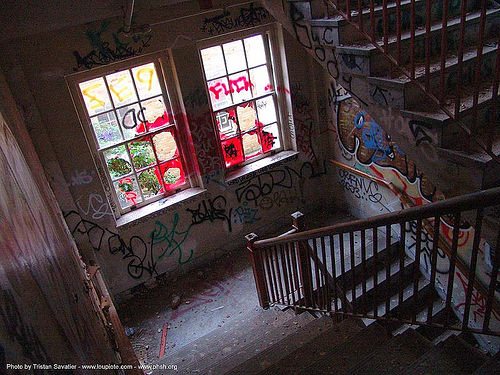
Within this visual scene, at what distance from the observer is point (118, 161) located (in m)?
4.48

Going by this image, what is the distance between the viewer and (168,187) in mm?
4906

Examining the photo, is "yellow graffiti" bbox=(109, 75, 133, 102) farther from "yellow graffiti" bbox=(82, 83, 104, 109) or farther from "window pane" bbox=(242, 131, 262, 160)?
"window pane" bbox=(242, 131, 262, 160)

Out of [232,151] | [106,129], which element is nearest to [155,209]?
[106,129]

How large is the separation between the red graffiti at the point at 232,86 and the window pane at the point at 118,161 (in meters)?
1.30

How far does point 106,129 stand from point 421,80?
3.30 meters

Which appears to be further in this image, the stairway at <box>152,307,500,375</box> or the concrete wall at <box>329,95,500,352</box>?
the concrete wall at <box>329,95,500,352</box>

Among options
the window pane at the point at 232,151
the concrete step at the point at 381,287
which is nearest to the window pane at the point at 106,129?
the window pane at the point at 232,151

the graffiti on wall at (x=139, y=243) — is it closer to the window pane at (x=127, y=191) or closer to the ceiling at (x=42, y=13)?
the window pane at (x=127, y=191)

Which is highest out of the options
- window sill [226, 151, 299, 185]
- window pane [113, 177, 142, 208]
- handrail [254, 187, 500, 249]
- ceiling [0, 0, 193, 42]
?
ceiling [0, 0, 193, 42]

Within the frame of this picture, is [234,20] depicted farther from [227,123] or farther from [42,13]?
[42,13]

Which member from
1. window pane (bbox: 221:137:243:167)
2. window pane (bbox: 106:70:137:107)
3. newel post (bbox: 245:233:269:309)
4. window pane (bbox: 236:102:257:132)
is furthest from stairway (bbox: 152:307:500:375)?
window pane (bbox: 106:70:137:107)

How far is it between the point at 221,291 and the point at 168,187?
1.49m

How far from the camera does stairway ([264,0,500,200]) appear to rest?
213cm

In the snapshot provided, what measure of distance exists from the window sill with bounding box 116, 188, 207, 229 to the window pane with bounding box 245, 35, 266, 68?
176 cm
